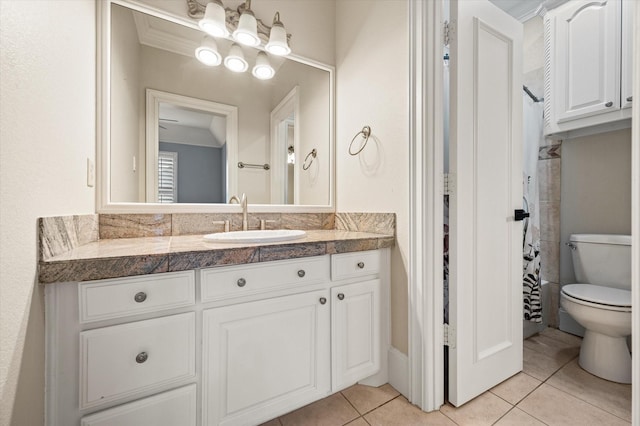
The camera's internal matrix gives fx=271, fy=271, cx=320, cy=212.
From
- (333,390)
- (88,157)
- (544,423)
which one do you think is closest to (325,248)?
(333,390)

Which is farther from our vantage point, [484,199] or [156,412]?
[484,199]

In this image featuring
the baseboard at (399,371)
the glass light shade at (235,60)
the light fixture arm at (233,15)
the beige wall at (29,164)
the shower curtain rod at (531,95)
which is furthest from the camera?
the shower curtain rod at (531,95)

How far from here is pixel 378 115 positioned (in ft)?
4.93

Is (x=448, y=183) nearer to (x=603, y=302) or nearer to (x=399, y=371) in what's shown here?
(x=399, y=371)

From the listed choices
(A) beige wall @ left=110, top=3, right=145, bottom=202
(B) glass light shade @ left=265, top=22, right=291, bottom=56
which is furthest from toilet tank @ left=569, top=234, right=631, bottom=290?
(A) beige wall @ left=110, top=3, right=145, bottom=202

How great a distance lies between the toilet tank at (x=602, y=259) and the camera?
168cm

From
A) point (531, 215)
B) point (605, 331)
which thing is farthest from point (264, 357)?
point (531, 215)

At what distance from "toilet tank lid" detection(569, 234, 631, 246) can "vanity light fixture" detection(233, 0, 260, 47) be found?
8.10 ft

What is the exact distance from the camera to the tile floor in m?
1.20

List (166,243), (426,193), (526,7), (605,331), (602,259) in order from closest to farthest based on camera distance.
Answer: (166,243) → (426,193) → (605,331) → (602,259) → (526,7)

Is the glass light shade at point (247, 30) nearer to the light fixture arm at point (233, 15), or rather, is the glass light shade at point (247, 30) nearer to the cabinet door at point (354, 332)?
the light fixture arm at point (233, 15)

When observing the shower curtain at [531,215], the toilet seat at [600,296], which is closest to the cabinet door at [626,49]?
the shower curtain at [531,215]

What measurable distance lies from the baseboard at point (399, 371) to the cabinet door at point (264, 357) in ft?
1.32

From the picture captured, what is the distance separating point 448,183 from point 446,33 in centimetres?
72
